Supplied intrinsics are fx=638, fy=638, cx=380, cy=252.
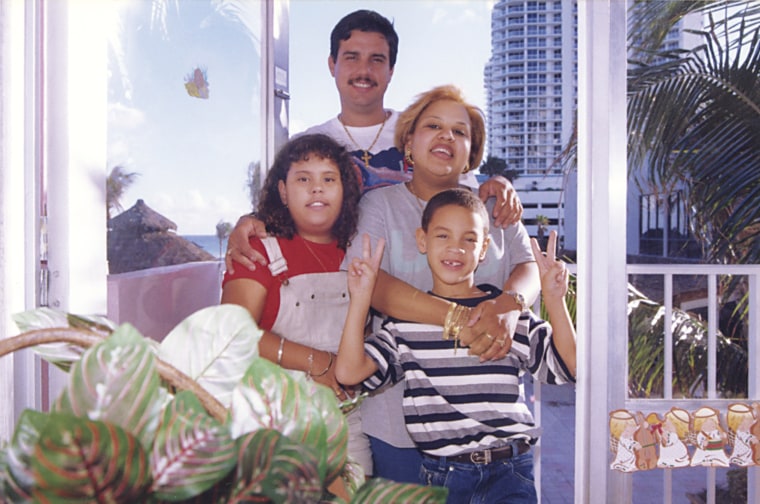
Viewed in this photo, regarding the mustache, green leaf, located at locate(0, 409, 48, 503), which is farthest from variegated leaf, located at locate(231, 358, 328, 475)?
the mustache

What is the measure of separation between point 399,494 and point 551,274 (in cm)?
138

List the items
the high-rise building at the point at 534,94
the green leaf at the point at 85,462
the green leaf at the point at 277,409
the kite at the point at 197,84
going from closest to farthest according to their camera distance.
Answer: the green leaf at the point at 85,462, the green leaf at the point at 277,409, the high-rise building at the point at 534,94, the kite at the point at 197,84

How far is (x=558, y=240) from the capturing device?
1.92 m

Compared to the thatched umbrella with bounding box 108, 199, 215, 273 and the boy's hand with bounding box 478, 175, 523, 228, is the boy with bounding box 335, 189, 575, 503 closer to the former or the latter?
the boy's hand with bounding box 478, 175, 523, 228

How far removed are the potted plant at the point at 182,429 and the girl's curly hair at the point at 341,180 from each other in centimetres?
Result: 143

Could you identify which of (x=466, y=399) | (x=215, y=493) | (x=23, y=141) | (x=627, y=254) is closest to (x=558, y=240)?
(x=627, y=254)

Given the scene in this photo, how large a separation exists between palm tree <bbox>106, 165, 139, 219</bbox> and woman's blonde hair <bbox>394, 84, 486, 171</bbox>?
2.92 ft

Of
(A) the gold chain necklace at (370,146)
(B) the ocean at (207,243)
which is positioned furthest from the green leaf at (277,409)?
(B) the ocean at (207,243)

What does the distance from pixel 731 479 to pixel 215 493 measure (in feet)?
7.76

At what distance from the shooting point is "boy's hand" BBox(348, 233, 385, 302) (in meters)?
1.67

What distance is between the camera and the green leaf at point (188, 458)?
39 centimetres

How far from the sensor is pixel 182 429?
0.40 metres

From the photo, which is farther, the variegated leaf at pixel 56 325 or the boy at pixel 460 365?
the boy at pixel 460 365

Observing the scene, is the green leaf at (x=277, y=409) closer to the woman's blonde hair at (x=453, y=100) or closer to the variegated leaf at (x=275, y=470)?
the variegated leaf at (x=275, y=470)
